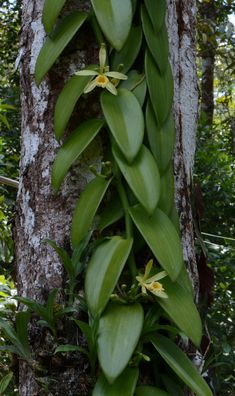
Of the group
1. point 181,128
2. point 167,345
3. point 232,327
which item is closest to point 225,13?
point 232,327

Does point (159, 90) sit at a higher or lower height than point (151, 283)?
higher

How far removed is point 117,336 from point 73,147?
214 millimetres

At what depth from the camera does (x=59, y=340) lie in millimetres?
607

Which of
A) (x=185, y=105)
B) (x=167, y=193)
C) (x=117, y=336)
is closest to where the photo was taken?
(x=117, y=336)

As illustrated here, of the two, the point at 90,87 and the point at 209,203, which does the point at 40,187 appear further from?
the point at 209,203

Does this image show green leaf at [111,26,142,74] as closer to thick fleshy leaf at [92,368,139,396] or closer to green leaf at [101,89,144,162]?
green leaf at [101,89,144,162]

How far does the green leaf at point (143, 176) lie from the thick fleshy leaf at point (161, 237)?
0.02m

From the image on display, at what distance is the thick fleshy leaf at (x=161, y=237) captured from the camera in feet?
1.89

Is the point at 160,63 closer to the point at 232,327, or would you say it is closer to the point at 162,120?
the point at 162,120

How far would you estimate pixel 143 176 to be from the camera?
0.60 meters

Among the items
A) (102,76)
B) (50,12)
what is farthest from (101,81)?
(50,12)

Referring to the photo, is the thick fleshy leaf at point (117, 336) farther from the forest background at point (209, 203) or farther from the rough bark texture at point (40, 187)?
the forest background at point (209, 203)

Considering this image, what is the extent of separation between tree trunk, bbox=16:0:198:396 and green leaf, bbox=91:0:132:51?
0.06 m

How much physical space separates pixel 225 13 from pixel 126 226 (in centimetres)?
293
